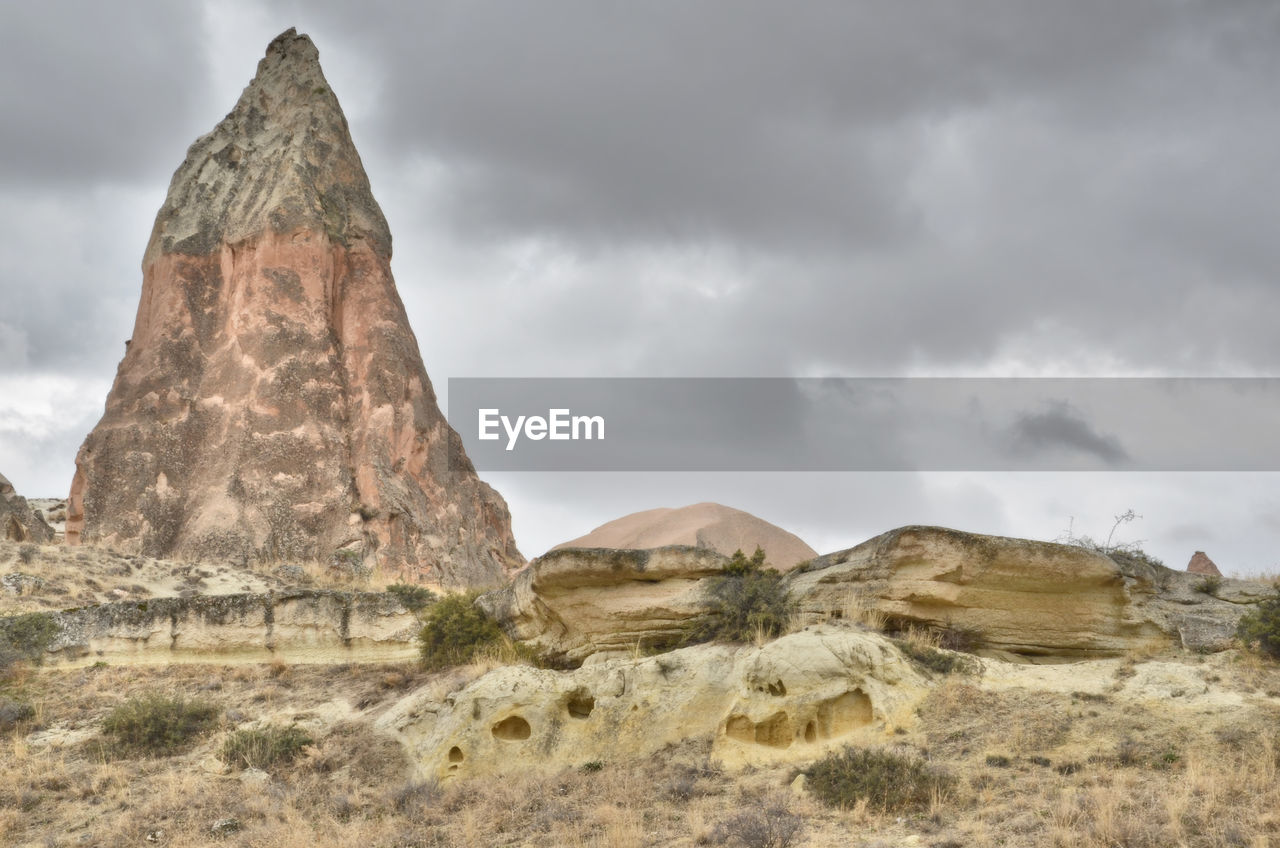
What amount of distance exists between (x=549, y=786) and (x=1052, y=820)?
622 centimetres

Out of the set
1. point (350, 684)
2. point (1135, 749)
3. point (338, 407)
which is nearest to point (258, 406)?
point (338, 407)

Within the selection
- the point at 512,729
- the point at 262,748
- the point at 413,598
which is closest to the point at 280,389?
the point at 413,598

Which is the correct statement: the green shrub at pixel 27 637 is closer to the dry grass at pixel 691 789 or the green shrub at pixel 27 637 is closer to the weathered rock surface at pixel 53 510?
the dry grass at pixel 691 789

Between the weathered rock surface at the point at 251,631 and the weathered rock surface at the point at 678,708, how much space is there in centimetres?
321

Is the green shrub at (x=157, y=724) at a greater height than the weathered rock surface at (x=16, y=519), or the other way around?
the weathered rock surface at (x=16, y=519)

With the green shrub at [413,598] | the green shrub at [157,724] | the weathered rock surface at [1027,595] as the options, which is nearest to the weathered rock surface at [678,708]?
the weathered rock surface at [1027,595]

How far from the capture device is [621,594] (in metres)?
16.6

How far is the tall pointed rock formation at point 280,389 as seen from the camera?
34750mm

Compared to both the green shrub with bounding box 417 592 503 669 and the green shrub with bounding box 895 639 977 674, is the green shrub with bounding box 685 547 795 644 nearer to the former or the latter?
the green shrub with bounding box 895 639 977 674

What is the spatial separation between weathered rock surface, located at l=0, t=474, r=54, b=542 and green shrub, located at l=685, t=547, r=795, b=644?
29333 millimetres

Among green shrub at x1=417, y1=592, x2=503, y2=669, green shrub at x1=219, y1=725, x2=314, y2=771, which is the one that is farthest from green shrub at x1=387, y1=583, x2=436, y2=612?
green shrub at x1=219, y1=725, x2=314, y2=771

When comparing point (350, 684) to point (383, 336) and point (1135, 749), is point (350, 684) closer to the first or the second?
point (1135, 749)

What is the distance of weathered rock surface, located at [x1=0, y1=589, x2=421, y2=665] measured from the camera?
63.4 feet

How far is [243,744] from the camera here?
51.4ft
